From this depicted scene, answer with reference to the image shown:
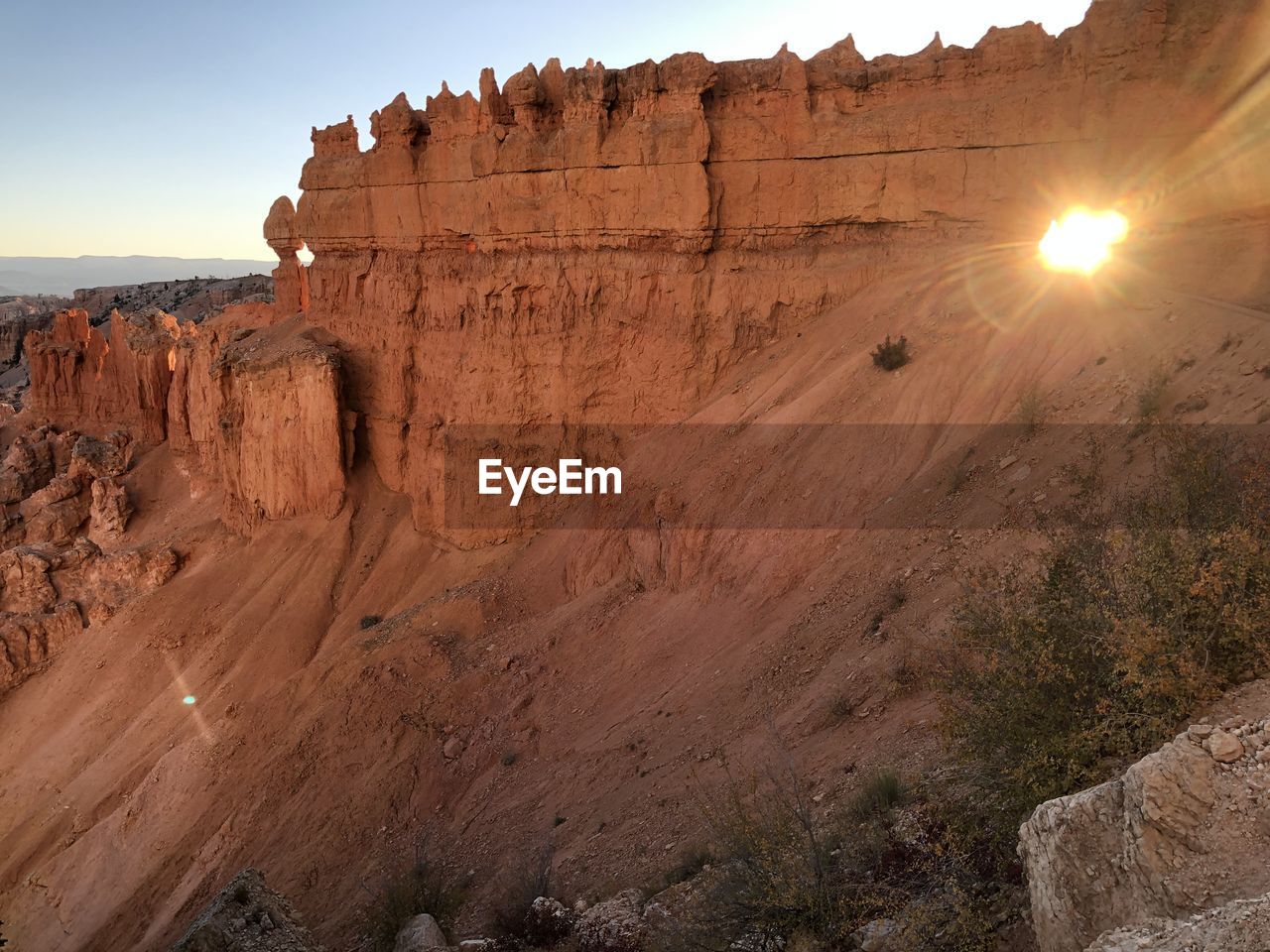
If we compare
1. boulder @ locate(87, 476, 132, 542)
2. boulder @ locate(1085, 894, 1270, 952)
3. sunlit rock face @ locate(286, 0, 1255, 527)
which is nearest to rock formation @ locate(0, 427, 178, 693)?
boulder @ locate(87, 476, 132, 542)

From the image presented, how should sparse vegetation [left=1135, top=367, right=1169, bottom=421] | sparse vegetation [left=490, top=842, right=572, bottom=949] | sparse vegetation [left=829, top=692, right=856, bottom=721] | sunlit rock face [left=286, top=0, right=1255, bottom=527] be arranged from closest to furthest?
sparse vegetation [left=490, top=842, right=572, bottom=949] < sparse vegetation [left=829, top=692, right=856, bottom=721] < sparse vegetation [left=1135, top=367, right=1169, bottom=421] < sunlit rock face [left=286, top=0, right=1255, bottom=527]

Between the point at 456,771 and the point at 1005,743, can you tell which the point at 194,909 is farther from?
the point at 1005,743

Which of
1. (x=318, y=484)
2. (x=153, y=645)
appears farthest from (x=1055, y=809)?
(x=153, y=645)

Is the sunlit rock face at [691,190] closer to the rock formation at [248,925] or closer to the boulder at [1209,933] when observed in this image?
the rock formation at [248,925]

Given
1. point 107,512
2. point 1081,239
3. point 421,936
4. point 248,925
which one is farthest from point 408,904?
point 107,512

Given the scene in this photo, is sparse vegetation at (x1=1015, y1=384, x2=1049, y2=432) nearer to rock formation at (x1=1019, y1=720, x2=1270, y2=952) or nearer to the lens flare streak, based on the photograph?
the lens flare streak
